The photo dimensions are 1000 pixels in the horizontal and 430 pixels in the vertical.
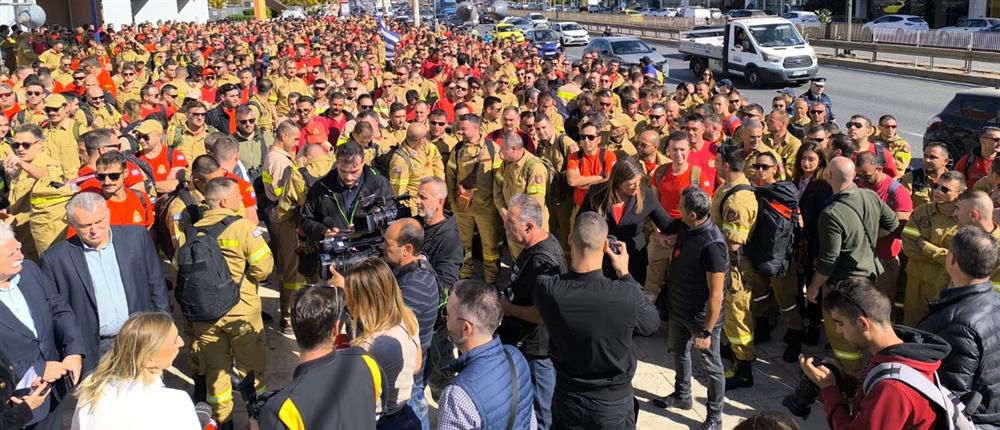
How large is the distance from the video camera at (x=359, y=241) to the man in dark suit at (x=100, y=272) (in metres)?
1.08

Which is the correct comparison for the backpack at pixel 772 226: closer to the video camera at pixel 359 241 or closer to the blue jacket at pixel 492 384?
the video camera at pixel 359 241

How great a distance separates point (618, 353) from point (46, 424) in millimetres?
2731

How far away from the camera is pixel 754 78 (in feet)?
77.0

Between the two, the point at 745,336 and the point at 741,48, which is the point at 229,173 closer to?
the point at 745,336

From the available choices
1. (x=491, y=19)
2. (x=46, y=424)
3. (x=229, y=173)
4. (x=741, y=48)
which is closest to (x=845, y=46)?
(x=741, y=48)

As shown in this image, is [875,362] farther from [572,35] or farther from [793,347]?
[572,35]

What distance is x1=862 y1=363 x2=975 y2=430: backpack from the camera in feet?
9.96

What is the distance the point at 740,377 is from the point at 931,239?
66.1 inches

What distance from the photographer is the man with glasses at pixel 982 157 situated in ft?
22.6

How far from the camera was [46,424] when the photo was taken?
3557 mm

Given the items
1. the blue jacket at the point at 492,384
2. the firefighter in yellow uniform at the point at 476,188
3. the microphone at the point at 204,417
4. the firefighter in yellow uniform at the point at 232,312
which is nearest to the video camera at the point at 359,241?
the firefighter in yellow uniform at the point at 232,312

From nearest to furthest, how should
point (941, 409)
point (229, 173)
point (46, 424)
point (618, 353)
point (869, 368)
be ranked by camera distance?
point (941, 409)
point (869, 368)
point (46, 424)
point (618, 353)
point (229, 173)

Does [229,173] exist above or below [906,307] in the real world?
above

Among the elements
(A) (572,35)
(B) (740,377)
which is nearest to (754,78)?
(A) (572,35)
